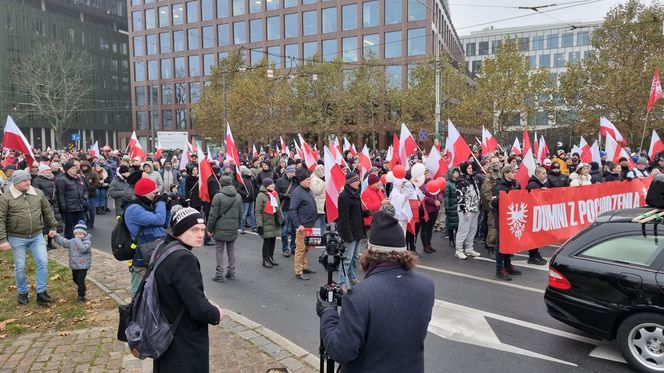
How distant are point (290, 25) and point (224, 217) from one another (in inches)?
2125

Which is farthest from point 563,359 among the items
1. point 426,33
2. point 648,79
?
point 426,33

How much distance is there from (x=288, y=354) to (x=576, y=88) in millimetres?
30847

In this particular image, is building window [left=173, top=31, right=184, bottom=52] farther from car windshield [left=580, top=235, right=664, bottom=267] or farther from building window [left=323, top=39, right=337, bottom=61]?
car windshield [left=580, top=235, right=664, bottom=267]

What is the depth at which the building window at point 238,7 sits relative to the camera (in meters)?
61.6

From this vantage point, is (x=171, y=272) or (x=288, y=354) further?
(x=288, y=354)

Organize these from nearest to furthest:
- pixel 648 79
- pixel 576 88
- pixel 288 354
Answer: pixel 288 354 → pixel 648 79 → pixel 576 88

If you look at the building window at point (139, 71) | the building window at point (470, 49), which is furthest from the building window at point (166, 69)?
the building window at point (470, 49)

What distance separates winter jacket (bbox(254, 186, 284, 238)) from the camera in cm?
873

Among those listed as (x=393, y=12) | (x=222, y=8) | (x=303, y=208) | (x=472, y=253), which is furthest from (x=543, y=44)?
(x=303, y=208)

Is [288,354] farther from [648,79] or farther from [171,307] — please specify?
[648,79]


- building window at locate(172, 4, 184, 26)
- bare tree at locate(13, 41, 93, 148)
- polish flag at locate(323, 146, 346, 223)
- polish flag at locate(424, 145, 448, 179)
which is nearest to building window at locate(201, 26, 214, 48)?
building window at locate(172, 4, 184, 26)

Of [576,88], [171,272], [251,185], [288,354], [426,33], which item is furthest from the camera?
[426,33]

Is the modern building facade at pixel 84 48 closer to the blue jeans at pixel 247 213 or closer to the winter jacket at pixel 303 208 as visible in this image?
the blue jeans at pixel 247 213

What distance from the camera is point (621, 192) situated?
32.7 feet
